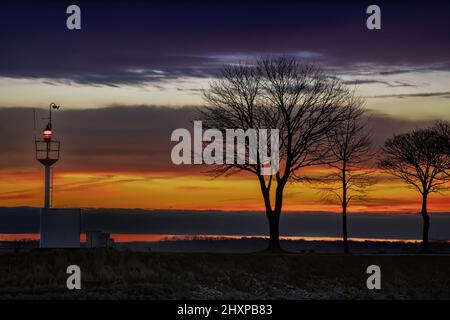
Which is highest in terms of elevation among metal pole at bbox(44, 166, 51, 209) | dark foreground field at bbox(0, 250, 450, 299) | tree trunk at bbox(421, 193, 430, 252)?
metal pole at bbox(44, 166, 51, 209)

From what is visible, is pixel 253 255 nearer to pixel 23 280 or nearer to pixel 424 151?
pixel 23 280

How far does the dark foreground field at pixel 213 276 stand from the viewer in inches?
1789

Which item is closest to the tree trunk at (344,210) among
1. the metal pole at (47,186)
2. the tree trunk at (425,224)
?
the tree trunk at (425,224)

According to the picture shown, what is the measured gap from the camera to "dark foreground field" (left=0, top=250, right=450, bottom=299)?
4544 centimetres

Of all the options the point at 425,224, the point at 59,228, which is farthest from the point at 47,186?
the point at 425,224

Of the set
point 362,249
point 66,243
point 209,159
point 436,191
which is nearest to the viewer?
point 66,243

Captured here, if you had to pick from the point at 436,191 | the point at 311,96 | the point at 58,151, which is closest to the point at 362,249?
the point at 436,191

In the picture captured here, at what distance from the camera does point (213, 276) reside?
48781mm

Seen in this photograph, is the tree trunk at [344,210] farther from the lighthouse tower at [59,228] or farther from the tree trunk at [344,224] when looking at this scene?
the lighthouse tower at [59,228]

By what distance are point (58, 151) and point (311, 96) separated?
2030 cm

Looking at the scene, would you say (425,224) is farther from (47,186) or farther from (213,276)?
(47,186)

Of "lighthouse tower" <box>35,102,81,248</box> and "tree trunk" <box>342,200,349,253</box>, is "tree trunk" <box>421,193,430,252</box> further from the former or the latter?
"lighthouse tower" <box>35,102,81,248</box>

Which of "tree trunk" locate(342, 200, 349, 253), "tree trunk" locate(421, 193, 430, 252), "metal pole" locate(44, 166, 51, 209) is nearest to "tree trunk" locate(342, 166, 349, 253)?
"tree trunk" locate(342, 200, 349, 253)
